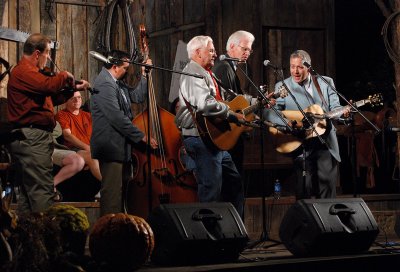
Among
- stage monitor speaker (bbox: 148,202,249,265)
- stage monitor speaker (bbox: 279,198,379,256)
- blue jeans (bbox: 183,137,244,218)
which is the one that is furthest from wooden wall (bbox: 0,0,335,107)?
stage monitor speaker (bbox: 148,202,249,265)

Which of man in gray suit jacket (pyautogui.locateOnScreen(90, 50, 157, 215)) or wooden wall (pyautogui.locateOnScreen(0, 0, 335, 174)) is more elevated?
wooden wall (pyautogui.locateOnScreen(0, 0, 335, 174))

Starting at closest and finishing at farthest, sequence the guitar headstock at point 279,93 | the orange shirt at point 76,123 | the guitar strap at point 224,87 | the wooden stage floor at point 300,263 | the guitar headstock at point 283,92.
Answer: the wooden stage floor at point 300,263 → the guitar strap at point 224,87 → the guitar headstock at point 279,93 → the guitar headstock at point 283,92 → the orange shirt at point 76,123

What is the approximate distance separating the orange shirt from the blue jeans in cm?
244

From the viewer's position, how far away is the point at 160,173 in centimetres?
800

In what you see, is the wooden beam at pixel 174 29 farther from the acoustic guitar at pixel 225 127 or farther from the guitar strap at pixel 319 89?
the acoustic guitar at pixel 225 127

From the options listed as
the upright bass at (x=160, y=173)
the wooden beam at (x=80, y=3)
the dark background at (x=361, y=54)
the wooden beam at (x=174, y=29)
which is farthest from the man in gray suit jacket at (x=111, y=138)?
the dark background at (x=361, y=54)

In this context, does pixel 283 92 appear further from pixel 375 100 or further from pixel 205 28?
pixel 205 28

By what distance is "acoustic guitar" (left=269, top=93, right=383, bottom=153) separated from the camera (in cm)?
795

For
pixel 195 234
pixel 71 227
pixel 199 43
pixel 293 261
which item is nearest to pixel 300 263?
pixel 293 261

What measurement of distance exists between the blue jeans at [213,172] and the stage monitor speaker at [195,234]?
50 centimetres

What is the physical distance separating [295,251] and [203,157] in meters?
1.09

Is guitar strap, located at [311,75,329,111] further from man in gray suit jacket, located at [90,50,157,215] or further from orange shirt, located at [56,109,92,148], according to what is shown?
orange shirt, located at [56,109,92,148]

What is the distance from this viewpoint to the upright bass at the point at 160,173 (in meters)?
7.92

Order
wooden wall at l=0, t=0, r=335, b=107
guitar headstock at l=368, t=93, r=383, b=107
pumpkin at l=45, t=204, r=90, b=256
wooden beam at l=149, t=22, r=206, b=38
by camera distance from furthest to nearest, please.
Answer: wooden beam at l=149, t=22, r=206, b=38, wooden wall at l=0, t=0, r=335, b=107, guitar headstock at l=368, t=93, r=383, b=107, pumpkin at l=45, t=204, r=90, b=256
